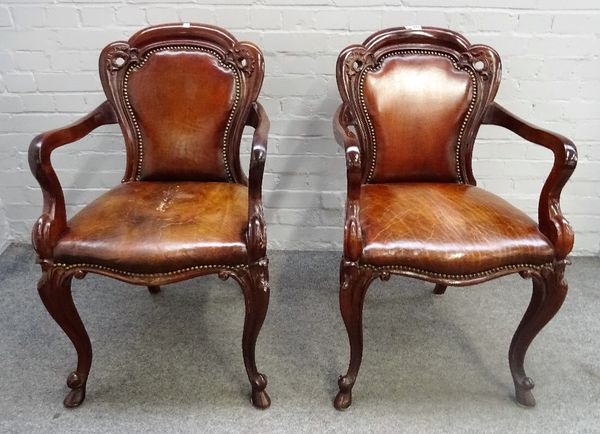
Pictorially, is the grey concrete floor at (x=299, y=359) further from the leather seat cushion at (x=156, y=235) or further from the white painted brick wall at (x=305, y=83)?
the leather seat cushion at (x=156, y=235)

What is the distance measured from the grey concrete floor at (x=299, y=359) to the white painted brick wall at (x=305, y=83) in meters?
0.33

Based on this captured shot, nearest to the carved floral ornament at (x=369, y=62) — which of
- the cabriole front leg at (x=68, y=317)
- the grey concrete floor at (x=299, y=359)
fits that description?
the grey concrete floor at (x=299, y=359)

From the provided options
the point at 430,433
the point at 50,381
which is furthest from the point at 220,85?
the point at 430,433

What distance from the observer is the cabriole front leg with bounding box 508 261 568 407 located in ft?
4.09

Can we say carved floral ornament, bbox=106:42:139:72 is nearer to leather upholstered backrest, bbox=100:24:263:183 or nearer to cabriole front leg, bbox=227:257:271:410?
leather upholstered backrest, bbox=100:24:263:183

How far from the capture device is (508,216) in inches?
51.2

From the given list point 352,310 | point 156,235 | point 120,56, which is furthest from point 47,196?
point 352,310

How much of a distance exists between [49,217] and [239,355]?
27.9 inches

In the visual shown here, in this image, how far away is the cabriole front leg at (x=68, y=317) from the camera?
4.07ft

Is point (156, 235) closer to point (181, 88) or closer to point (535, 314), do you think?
point (181, 88)

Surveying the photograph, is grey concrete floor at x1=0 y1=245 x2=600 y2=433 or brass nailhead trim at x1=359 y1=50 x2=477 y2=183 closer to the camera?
grey concrete floor at x1=0 y1=245 x2=600 y2=433

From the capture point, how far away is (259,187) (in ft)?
4.13

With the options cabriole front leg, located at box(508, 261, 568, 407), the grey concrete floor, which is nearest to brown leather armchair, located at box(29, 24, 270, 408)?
the grey concrete floor

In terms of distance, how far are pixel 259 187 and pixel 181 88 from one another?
1.64ft
